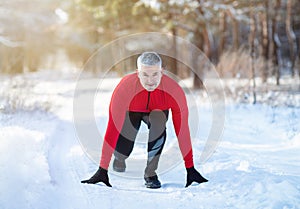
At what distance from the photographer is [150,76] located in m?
3.87

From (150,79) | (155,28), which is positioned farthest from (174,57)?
(150,79)

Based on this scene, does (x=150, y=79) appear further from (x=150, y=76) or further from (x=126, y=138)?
(x=126, y=138)

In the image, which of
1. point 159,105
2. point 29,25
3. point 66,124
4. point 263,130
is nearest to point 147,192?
point 159,105

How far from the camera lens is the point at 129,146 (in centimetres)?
450

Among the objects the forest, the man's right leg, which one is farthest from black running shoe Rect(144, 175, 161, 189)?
the forest

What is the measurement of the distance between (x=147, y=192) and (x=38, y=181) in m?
1.06

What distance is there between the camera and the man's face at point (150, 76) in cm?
385

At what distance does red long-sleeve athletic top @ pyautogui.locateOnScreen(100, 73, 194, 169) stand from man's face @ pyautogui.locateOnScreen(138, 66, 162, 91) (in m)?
0.11

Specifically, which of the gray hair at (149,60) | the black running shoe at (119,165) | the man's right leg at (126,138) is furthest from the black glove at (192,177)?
the gray hair at (149,60)

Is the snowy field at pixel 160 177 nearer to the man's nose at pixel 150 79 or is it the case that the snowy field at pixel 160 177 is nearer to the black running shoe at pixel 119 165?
the black running shoe at pixel 119 165

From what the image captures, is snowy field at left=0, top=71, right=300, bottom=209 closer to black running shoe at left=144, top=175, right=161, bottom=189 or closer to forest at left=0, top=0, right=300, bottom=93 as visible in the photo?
black running shoe at left=144, top=175, right=161, bottom=189

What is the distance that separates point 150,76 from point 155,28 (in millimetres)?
17906

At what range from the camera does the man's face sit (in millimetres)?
3846

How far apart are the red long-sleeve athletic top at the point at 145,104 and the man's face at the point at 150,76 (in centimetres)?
11
